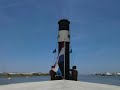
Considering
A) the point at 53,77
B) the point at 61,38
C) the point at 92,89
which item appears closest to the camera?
the point at 92,89

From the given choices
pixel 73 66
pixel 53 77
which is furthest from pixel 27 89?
pixel 73 66

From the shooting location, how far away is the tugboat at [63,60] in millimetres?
29344

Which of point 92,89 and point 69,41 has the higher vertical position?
point 69,41

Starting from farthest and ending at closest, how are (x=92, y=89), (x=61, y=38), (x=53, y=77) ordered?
1. (x=61, y=38)
2. (x=53, y=77)
3. (x=92, y=89)

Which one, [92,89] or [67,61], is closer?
[92,89]

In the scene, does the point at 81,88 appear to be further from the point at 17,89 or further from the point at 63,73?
the point at 63,73

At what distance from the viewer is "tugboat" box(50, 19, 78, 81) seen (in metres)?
29.3

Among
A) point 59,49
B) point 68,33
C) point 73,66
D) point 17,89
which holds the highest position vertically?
point 68,33

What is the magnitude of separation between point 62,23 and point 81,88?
17264 millimetres

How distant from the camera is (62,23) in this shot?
31.5 metres

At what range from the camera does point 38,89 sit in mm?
15477

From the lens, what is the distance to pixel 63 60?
98.2 ft

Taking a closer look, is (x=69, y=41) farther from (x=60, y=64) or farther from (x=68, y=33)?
(x=60, y=64)

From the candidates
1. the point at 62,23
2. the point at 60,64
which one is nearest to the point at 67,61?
the point at 60,64
